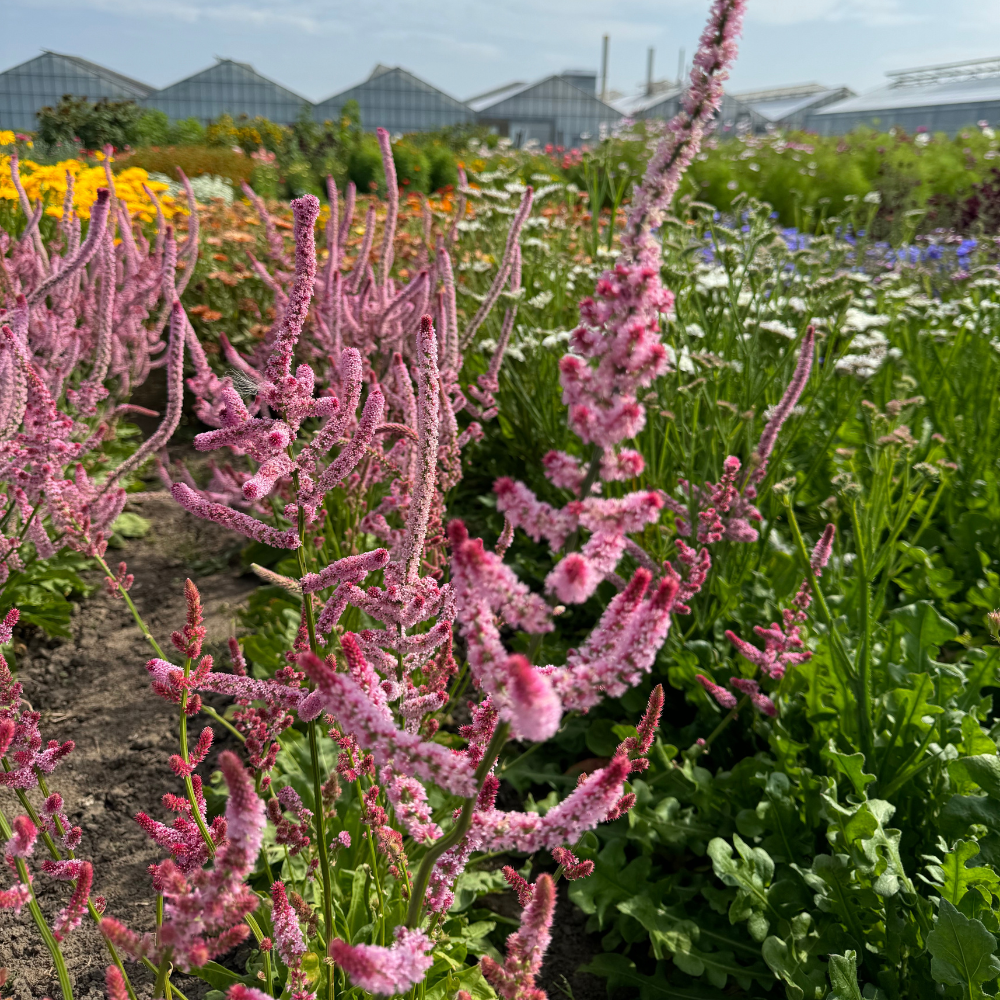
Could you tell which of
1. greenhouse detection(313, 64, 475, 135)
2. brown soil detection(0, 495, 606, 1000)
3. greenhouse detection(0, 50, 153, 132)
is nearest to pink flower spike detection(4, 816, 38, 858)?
brown soil detection(0, 495, 606, 1000)

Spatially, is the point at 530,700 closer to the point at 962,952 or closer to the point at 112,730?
the point at 962,952

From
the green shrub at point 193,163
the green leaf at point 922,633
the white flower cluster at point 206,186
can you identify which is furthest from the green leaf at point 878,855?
the green shrub at point 193,163

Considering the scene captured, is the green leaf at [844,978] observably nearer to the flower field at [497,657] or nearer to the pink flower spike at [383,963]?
the flower field at [497,657]

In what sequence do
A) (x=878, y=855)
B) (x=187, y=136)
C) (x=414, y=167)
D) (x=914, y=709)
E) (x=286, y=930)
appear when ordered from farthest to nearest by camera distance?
(x=187, y=136)
(x=414, y=167)
(x=914, y=709)
(x=878, y=855)
(x=286, y=930)

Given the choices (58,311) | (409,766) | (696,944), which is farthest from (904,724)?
(58,311)

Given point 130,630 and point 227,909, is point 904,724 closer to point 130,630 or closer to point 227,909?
point 227,909

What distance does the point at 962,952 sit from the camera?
1381 millimetres

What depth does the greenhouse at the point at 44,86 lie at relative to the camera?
86.6 ft

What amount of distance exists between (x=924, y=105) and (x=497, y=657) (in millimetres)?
33909

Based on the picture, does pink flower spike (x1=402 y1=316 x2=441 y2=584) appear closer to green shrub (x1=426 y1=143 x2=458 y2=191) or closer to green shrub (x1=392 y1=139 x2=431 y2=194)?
green shrub (x1=392 y1=139 x2=431 y2=194)

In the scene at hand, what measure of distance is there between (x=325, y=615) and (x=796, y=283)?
3.60m

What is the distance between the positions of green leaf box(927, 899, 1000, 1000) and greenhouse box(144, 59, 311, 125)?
106 feet

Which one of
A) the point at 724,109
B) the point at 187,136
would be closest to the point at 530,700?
the point at 187,136

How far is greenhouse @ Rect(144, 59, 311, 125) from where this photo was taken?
28.3 metres
